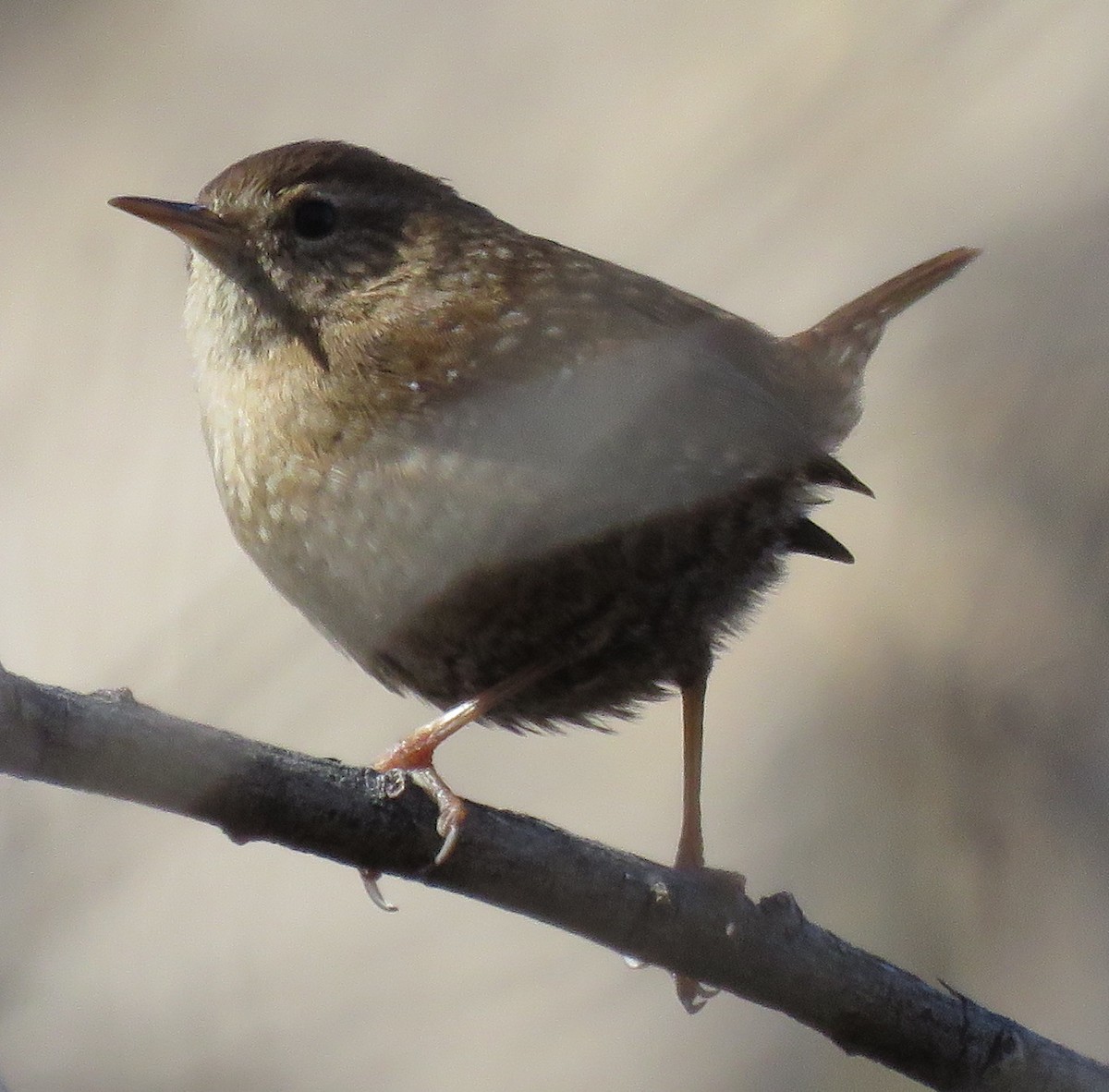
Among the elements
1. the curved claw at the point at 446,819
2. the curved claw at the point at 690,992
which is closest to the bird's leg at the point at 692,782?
the curved claw at the point at 690,992

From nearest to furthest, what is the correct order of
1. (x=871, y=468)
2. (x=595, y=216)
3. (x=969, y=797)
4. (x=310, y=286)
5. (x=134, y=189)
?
(x=310, y=286), (x=969, y=797), (x=871, y=468), (x=595, y=216), (x=134, y=189)

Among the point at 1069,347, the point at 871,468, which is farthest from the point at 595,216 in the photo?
the point at 1069,347

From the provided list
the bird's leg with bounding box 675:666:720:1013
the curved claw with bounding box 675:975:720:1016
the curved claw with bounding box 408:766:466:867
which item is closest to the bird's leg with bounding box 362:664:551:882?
the curved claw with bounding box 408:766:466:867

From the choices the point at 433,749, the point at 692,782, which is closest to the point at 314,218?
the point at 433,749

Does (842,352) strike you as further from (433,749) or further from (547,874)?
(547,874)

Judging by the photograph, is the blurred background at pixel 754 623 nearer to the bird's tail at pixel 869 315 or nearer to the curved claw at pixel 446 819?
the bird's tail at pixel 869 315

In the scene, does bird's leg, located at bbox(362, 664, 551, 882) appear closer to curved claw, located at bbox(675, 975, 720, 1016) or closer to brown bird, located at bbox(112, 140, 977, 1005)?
brown bird, located at bbox(112, 140, 977, 1005)

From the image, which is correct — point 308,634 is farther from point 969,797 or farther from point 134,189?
point 134,189
